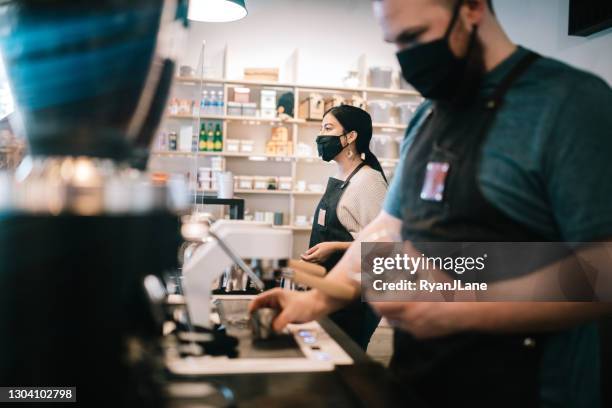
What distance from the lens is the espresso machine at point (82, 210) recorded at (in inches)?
20.1

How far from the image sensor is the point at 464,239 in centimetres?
99

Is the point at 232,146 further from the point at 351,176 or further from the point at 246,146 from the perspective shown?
the point at 351,176

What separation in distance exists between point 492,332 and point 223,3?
295 cm

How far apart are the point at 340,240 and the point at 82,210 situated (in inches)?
86.7

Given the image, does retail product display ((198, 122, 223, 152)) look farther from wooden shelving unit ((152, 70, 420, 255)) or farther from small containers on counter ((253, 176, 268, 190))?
small containers on counter ((253, 176, 268, 190))

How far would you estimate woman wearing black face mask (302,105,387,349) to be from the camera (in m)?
2.42

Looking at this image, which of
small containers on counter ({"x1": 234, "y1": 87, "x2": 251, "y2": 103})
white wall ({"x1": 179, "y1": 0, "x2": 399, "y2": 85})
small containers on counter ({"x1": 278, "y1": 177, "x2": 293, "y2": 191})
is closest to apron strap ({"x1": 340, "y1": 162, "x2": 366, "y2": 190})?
small containers on counter ({"x1": 278, "y1": 177, "x2": 293, "y2": 191})

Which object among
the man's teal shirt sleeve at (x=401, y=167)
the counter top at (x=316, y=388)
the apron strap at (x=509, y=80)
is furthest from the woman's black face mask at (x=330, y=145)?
the counter top at (x=316, y=388)

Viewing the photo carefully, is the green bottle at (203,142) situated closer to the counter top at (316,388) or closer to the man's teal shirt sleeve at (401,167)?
the man's teal shirt sleeve at (401,167)

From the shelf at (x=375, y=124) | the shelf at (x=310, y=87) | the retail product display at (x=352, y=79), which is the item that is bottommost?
the shelf at (x=375, y=124)

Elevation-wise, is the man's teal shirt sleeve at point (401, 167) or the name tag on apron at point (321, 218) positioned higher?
the man's teal shirt sleeve at point (401, 167)

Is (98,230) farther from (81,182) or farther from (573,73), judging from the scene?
(573,73)

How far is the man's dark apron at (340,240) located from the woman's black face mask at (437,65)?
1.28 metres

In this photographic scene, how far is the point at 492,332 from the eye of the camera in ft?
2.96
